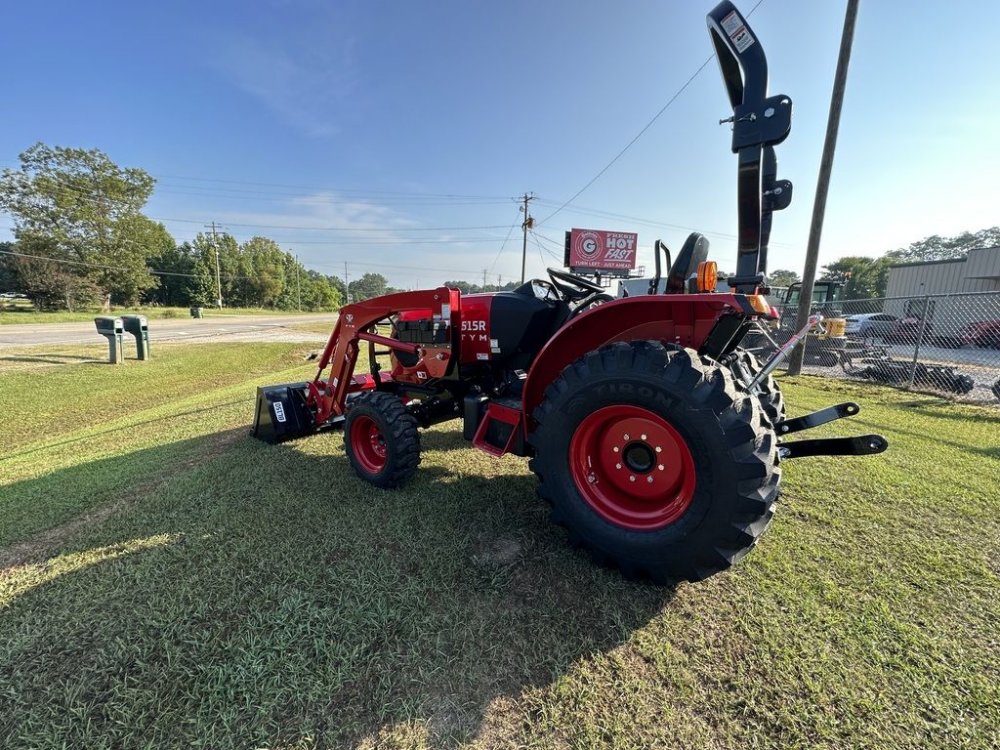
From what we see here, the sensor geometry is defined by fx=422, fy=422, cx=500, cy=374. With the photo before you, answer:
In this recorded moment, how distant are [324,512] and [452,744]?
1.78 meters

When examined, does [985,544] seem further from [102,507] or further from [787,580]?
[102,507]

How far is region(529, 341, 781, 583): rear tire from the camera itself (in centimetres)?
174

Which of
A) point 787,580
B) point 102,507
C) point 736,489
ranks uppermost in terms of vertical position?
point 736,489

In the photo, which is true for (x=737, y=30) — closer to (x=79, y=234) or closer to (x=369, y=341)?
(x=369, y=341)

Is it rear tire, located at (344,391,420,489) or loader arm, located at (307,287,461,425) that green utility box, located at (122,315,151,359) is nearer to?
loader arm, located at (307,287,461,425)

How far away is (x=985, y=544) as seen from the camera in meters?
2.41

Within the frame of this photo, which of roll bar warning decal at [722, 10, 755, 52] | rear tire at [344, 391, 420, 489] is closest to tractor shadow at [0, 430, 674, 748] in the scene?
rear tire at [344, 391, 420, 489]

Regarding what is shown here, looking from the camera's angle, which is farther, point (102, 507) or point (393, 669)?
point (102, 507)

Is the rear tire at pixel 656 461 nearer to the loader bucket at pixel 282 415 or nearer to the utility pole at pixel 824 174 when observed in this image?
the loader bucket at pixel 282 415

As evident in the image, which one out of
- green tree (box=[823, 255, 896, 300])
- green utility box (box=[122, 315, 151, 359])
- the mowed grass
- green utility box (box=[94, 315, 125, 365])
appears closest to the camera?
the mowed grass

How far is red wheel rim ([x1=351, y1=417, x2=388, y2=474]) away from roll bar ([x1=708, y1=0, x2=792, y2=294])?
2715 mm

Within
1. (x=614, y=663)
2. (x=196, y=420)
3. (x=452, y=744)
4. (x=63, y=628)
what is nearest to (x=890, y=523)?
(x=614, y=663)

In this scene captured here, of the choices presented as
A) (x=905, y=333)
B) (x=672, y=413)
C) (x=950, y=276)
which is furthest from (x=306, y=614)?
(x=950, y=276)

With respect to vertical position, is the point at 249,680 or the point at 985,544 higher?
the point at 985,544
